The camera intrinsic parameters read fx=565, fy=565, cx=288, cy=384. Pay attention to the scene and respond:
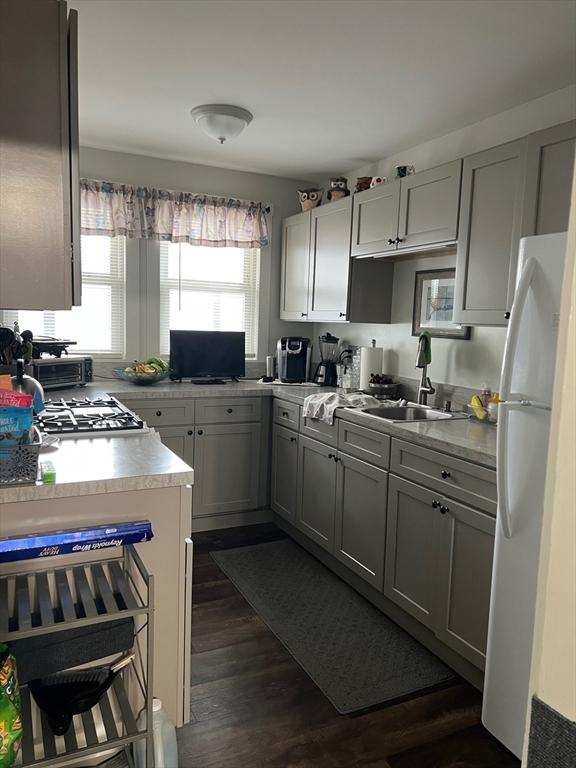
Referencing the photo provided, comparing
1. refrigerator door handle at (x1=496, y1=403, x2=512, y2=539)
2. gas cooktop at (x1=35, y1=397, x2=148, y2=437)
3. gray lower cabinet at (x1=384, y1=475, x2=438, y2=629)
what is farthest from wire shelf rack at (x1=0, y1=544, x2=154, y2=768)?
gray lower cabinet at (x1=384, y1=475, x2=438, y2=629)

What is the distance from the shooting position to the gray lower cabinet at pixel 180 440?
3.62 meters

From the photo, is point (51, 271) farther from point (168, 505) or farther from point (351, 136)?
point (351, 136)

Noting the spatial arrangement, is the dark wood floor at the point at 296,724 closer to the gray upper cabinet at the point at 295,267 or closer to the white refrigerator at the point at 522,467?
the white refrigerator at the point at 522,467

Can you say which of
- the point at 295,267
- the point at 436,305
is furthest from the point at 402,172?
the point at 295,267

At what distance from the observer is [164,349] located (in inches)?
163

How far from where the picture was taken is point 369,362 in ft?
11.9

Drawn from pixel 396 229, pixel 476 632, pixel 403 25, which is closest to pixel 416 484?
pixel 476 632

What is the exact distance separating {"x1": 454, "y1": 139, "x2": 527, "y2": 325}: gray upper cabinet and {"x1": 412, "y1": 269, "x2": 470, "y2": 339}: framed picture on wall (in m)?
0.47

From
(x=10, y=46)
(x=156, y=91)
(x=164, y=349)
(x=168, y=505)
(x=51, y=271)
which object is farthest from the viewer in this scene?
(x=164, y=349)

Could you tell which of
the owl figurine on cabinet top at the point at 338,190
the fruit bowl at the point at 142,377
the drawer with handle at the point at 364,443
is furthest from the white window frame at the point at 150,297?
the drawer with handle at the point at 364,443

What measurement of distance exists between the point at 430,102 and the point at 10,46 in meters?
2.01

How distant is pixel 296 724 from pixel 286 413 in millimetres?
1965

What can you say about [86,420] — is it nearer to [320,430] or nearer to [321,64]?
[320,430]

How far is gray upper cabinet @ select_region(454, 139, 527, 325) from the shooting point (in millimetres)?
2375
